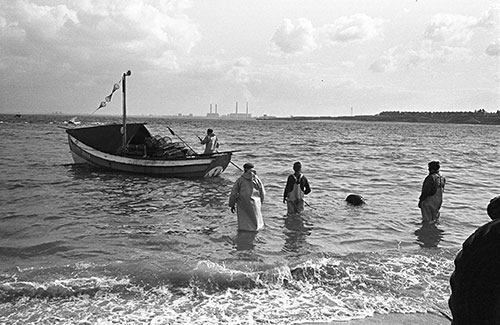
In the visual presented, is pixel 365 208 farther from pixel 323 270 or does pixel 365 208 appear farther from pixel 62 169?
pixel 62 169

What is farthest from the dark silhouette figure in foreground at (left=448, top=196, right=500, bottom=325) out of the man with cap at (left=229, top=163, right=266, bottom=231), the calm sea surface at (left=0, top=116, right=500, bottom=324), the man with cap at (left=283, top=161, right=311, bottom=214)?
the man with cap at (left=283, top=161, right=311, bottom=214)

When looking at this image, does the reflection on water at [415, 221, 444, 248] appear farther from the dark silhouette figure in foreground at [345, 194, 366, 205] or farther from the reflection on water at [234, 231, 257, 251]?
the reflection on water at [234, 231, 257, 251]

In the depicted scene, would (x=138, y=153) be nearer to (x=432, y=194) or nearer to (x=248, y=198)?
(x=248, y=198)

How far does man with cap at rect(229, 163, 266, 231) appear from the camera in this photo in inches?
366

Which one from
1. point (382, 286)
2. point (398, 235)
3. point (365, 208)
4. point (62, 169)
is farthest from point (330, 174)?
point (382, 286)

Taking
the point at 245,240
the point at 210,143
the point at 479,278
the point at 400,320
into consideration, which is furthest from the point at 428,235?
the point at 210,143

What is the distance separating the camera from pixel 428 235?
10.3 m

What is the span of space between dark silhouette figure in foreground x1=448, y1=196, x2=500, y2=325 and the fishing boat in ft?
A: 54.0

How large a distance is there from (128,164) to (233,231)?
35.1 ft

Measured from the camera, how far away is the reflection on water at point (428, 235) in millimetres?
9641

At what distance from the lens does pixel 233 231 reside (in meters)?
10.2

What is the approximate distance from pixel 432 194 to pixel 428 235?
3.21ft

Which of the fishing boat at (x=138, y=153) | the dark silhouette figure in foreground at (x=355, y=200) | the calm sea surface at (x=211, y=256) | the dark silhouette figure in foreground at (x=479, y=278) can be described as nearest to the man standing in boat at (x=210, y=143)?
the fishing boat at (x=138, y=153)

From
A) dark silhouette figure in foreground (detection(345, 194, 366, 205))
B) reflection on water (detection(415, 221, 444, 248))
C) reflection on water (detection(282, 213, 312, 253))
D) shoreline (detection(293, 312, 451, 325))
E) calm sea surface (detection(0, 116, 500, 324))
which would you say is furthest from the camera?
dark silhouette figure in foreground (detection(345, 194, 366, 205))
